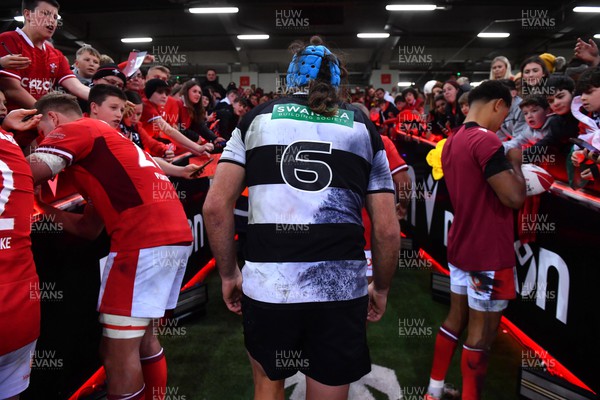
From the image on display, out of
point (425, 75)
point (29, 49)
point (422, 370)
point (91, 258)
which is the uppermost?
point (425, 75)

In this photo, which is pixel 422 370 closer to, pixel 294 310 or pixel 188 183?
pixel 294 310

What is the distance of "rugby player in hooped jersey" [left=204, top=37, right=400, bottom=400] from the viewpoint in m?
1.57

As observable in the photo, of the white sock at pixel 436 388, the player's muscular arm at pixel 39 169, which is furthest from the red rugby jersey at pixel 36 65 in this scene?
the white sock at pixel 436 388

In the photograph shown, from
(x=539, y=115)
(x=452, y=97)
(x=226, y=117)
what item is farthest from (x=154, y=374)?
(x=226, y=117)

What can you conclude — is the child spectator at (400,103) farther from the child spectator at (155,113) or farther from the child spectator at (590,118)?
the child spectator at (590,118)

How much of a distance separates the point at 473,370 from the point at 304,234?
170 cm

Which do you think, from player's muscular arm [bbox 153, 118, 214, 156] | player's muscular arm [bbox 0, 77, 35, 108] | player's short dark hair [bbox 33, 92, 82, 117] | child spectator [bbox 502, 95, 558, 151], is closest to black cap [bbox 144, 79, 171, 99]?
player's muscular arm [bbox 153, 118, 214, 156]

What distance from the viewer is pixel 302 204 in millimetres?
1566

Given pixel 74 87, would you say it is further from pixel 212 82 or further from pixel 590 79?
pixel 212 82

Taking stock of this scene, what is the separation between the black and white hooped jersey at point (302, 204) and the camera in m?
1.56

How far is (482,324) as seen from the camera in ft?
8.44

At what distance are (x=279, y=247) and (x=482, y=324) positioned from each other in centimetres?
162

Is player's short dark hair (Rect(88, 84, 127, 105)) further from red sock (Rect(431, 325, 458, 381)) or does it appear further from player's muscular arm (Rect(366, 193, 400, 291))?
red sock (Rect(431, 325, 458, 381))

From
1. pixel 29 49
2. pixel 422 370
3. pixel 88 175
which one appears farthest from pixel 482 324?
pixel 29 49
